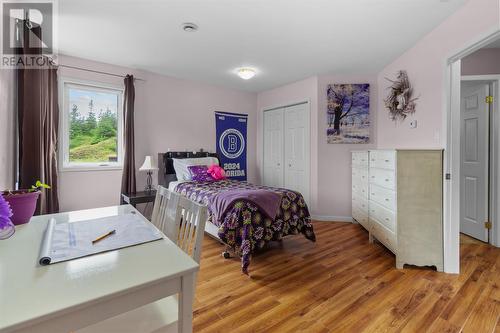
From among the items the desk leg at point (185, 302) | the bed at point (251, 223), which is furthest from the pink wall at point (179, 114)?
the desk leg at point (185, 302)

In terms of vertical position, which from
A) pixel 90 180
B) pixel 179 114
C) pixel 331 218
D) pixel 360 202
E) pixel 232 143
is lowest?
pixel 331 218

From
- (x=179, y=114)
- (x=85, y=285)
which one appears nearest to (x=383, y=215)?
(x=85, y=285)

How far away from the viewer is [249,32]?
2.63m

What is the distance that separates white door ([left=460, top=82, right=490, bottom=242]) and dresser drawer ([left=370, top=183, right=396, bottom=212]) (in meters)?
1.42

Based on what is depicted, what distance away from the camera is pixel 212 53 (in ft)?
10.4

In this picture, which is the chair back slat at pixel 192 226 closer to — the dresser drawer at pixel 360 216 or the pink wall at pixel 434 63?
the pink wall at pixel 434 63

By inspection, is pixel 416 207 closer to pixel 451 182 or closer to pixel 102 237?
pixel 451 182

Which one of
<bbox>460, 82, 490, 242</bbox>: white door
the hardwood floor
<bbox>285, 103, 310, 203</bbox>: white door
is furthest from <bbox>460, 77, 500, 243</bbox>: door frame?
<bbox>285, 103, 310, 203</bbox>: white door

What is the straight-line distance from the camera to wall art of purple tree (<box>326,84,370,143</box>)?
3.92 meters

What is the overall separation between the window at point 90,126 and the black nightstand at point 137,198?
580 mm

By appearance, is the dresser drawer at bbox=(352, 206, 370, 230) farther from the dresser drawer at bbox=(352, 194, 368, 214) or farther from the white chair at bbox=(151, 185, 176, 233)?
the white chair at bbox=(151, 185, 176, 233)

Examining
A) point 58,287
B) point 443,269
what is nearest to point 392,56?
point 443,269

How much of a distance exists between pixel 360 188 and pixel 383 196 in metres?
0.80

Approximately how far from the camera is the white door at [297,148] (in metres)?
4.31
